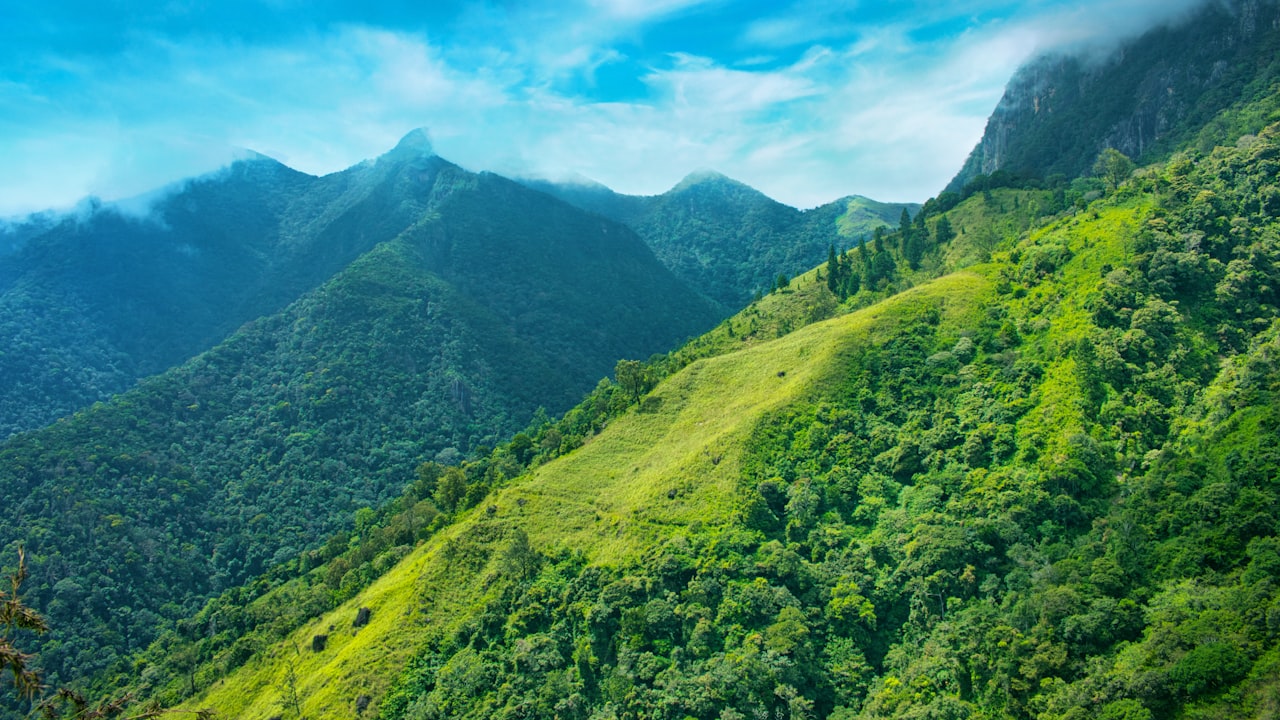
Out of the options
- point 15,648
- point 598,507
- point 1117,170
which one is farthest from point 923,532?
point 1117,170

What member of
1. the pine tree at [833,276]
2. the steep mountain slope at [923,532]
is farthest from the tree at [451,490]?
the pine tree at [833,276]

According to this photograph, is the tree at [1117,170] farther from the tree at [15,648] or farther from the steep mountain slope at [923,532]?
the tree at [15,648]

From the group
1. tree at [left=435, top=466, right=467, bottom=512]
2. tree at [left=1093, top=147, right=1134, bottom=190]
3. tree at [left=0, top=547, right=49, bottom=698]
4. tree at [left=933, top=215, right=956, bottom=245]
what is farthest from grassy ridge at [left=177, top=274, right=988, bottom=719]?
tree at [left=0, top=547, right=49, bottom=698]

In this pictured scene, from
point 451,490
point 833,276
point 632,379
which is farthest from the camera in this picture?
point 833,276

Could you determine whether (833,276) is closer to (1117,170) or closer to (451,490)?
(1117,170)

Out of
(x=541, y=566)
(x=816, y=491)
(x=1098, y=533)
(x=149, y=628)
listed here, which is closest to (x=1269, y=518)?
(x=1098, y=533)

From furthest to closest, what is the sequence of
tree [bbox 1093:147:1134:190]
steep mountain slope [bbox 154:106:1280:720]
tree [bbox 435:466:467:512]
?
1. tree [bbox 1093:147:1134:190]
2. tree [bbox 435:466:467:512]
3. steep mountain slope [bbox 154:106:1280:720]

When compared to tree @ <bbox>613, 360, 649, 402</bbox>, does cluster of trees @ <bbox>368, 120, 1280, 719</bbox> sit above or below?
below

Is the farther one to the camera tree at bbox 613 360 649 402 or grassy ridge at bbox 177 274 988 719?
tree at bbox 613 360 649 402

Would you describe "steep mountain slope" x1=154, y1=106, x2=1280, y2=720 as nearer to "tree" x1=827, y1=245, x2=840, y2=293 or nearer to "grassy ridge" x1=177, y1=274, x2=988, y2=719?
"grassy ridge" x1=177, y1=274, x2=988, y2=719
